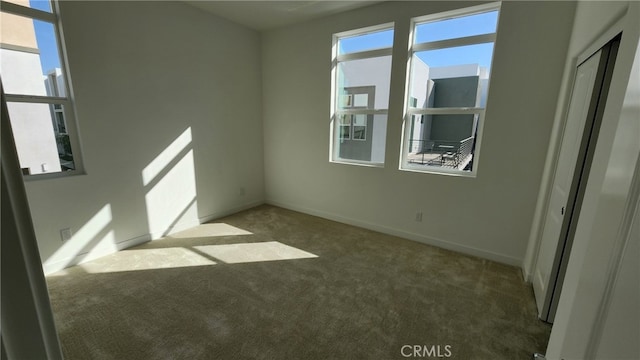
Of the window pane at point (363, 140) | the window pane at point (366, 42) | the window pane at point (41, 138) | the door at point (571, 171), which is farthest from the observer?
the window pane at point (363, 140)

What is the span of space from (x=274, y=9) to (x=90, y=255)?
3552 mm

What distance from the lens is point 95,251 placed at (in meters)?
2.84

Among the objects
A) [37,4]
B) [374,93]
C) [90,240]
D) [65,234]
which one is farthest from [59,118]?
[374,93]

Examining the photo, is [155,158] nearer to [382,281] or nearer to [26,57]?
[26,57]

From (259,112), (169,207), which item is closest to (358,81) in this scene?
(259,112)

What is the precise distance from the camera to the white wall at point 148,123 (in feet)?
8.48

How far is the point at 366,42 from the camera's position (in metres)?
3.54

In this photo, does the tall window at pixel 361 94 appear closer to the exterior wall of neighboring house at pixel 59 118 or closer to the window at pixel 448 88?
the window at pixel 448 88

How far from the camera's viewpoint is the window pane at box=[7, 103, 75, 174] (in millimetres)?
2365

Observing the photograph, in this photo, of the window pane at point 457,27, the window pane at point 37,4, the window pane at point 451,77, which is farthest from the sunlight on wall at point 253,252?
the window pane at point 457,27

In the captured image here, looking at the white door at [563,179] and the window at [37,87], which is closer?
the white door at [563,179]

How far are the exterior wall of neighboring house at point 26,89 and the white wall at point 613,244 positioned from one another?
11.9ft

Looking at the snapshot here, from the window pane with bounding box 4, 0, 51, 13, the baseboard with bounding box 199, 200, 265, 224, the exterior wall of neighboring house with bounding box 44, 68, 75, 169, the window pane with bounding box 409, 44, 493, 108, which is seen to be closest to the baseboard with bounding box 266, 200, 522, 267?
the baseboard with bounding box 199, 200, 265, 224

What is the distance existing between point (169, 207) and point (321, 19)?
128 inches
